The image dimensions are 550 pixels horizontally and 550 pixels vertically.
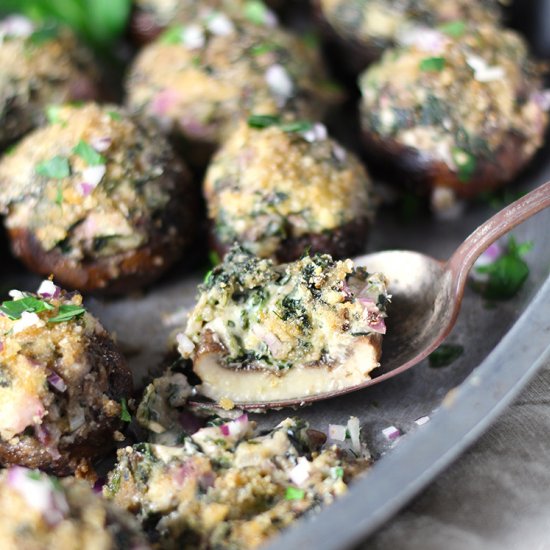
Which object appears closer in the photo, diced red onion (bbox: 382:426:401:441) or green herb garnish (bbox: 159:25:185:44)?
diced red onion (bbox: 382:426:401:441)

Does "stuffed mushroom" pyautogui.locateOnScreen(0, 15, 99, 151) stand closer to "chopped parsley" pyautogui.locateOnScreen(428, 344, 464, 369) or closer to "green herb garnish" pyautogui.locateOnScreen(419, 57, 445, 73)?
"green herb garnish" pyautogui.locateOnScreen(419, 57, 445, 73)

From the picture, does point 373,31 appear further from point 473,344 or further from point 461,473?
point 461,473

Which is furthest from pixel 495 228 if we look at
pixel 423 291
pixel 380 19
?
pixel 380 19

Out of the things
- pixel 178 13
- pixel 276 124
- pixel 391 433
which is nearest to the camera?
pixel 391 433

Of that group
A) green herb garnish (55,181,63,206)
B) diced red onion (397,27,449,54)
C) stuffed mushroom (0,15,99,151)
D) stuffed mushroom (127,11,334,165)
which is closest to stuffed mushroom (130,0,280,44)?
stuffed mushroom (127,11,334,165)

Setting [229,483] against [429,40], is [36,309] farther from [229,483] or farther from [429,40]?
Answer: [429,40]

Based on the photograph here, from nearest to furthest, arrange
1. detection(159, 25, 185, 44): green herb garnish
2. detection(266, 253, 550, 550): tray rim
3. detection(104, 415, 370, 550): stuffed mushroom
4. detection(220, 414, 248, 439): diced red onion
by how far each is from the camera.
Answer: detection(266, 253, 550, 550): tray rim < detection(104, 415, 370, 550): stuffed mushroom < detection(220, 414, 248, 439): diced red onion < detection(159, 25, 185, 44): green herb garnish

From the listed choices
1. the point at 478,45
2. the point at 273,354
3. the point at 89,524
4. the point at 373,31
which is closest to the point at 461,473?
the point at 273,354
